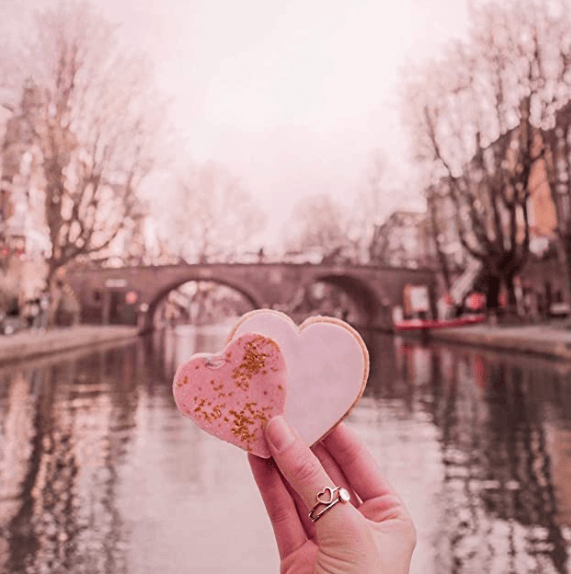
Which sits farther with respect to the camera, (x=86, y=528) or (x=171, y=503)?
(x=171, y=503)

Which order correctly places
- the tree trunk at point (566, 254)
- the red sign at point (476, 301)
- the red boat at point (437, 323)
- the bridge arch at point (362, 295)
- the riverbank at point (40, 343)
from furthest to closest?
the bridge arch at point (362, 295) → the red sign at point (476, 301) → the red boat at point (437, 323) → the tree trunk at point (566, 254) → the riverbank at point (40, 343)

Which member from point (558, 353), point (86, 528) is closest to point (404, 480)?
point (86, 528)

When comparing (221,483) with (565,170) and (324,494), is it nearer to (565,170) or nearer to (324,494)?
(324,494)

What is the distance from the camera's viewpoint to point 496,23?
18516 millimetres

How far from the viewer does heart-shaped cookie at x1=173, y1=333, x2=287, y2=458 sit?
1171mm

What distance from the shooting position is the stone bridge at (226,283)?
36969 millimetres

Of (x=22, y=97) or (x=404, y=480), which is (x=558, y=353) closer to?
(x=404, y=480)

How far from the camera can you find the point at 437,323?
30.6m

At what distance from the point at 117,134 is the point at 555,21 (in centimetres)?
1398

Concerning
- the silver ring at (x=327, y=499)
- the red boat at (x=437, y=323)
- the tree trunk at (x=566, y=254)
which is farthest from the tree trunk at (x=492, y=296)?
the silver ring at (x=327, y=499)

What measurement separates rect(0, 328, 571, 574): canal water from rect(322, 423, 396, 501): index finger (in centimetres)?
218

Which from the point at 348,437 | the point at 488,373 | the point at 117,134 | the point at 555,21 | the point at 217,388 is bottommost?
the point at 488,373

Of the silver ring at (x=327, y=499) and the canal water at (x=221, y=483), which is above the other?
the silver ring at (x=327, y=499)

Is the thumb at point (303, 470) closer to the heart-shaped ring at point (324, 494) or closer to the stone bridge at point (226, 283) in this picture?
the heart-shaped ring at point (324, 494)
